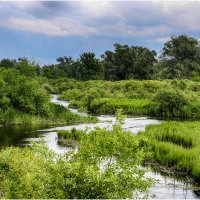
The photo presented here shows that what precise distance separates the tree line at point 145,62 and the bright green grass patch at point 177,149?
74757 millimetres

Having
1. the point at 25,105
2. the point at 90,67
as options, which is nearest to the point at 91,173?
the point at 25,105

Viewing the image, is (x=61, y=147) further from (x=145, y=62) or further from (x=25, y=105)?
(x=145, y=62)

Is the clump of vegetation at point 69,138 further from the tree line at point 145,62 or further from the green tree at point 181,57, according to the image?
the green tree at point 181,57

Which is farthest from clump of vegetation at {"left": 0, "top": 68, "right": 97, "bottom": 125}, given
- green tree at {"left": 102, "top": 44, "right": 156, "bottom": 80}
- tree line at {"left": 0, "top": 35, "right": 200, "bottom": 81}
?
green tree at {"left": 102, "top": 44, "right": 156, "bottom": 80}

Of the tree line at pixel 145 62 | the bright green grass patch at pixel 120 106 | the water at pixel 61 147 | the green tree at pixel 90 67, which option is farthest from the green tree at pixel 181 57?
the water at pixel 61 147

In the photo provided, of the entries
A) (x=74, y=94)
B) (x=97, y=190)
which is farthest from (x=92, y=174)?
(x=74, y=94)

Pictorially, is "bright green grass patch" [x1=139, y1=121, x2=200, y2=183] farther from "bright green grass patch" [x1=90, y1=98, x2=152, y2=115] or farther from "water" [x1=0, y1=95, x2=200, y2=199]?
"bright green grass patch" [x1=90, y1=98, x2=152, y2=115]

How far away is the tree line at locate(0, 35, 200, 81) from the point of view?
12938 centimetres

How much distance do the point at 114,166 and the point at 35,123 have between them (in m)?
41.0

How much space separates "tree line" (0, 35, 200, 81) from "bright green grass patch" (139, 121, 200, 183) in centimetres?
7476

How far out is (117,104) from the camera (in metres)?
76.0

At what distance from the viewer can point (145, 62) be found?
454 ft

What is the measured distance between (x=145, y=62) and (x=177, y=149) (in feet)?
360

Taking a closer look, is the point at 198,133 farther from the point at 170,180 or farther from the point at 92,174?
the point at 92,174
